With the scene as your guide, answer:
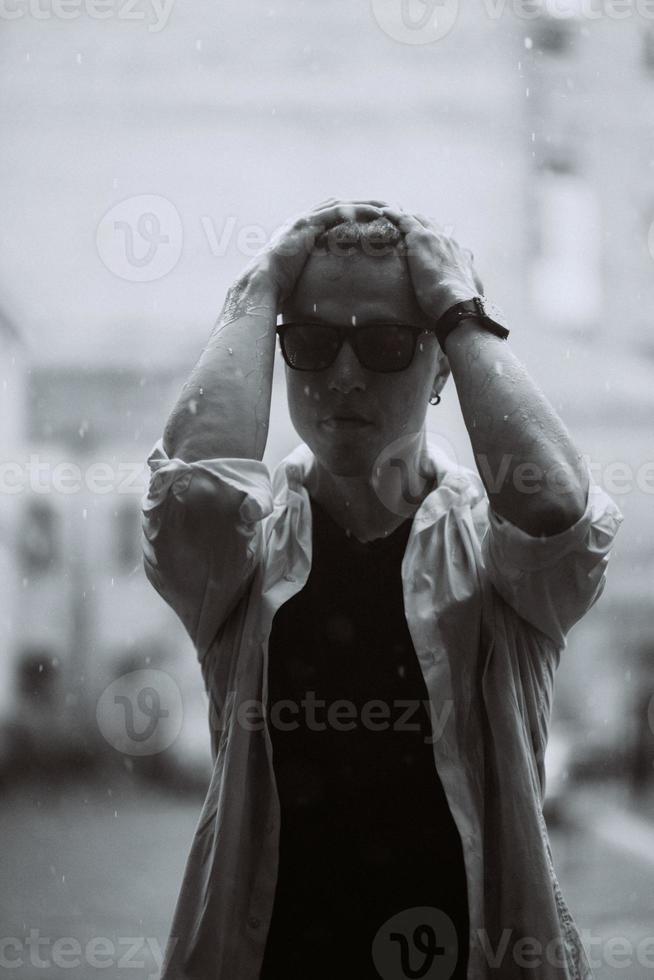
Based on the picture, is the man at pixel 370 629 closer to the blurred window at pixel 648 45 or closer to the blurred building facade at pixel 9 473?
the blurred building facade at pixel 9 473

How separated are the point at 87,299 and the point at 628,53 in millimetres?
2350

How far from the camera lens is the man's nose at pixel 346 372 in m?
1.07

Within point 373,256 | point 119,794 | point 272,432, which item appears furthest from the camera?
point 119,794

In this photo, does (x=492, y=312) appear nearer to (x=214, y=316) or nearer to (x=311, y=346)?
(x=311, y=346)

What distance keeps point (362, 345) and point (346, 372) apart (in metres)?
0.04

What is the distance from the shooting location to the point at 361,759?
106cm

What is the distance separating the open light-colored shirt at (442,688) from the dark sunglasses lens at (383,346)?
194 millimetres

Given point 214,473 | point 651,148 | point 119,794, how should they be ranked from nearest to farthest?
point 214,473 → point 651,148 → point 119,794

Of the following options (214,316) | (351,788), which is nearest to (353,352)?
(351,788)

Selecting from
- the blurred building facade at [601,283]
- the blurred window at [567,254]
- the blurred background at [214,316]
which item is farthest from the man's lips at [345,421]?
the blurred window at [567,254]

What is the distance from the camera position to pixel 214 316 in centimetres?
324

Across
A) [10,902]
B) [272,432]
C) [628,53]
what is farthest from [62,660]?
[628,53]

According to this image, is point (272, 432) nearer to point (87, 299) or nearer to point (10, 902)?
point (87, 299)

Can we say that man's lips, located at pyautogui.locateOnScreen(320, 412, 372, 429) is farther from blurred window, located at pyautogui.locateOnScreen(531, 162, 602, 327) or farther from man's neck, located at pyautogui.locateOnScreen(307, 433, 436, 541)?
blurred window, located at pyautogui.locateOnScreen(531, 162, 602, 327)
